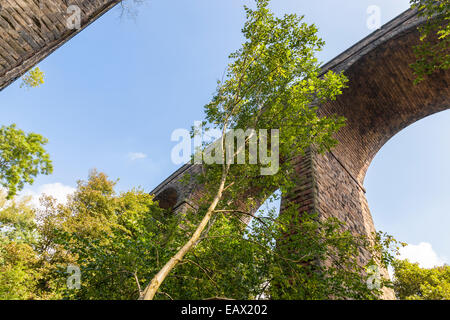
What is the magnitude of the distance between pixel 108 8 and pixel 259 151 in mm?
3380

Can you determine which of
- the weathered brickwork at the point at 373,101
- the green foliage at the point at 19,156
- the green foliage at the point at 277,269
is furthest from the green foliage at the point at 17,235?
the weathered brickwork at the point at 373,101

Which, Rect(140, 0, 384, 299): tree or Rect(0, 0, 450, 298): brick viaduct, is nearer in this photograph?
Rect(140, 0, 384, 299): tree

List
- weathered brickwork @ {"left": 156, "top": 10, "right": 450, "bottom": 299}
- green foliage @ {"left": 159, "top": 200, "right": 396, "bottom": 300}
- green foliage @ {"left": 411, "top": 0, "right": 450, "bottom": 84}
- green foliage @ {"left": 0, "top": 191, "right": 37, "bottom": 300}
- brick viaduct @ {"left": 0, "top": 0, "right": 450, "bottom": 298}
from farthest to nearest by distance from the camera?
green foliage @ {"left": 0, "top": 191, "right": 37, "bottom": 300} → weathered brickwork @ {"left": 156, "top": 10, "right": 450, "bottom": 299} → brick viaduct @ {"left": 0, "top": 0, "right": 450, "bottom": 298} → green foliage @ {"left": 411, "top": 0, "right": 450, "bottom": 84} → green foliage @ {"left": 159, "top": 200, "right": 396, "bottom": 300}

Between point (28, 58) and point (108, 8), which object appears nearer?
point (28, 58)

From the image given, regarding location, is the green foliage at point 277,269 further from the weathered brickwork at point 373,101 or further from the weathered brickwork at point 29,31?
the weathered brickwork at point 29,31

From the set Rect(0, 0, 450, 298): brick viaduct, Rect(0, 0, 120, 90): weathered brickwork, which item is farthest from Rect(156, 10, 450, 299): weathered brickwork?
Rect(0, 0, 120, 90): weathered brickwork

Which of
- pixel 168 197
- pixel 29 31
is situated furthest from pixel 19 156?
pixel 168 197

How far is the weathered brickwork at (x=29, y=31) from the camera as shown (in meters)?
2.88

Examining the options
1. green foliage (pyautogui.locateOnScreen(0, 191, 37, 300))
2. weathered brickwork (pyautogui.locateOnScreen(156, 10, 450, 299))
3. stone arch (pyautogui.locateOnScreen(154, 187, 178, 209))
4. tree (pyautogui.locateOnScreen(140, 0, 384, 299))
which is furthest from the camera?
stone arch (pyautogui.locateOnScreen(154, 187, 178, 209))

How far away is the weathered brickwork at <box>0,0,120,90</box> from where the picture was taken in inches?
114

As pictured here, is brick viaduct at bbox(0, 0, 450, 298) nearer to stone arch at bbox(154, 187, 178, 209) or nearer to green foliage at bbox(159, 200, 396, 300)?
green foliage at bbox(159, 200, 396, 300)
